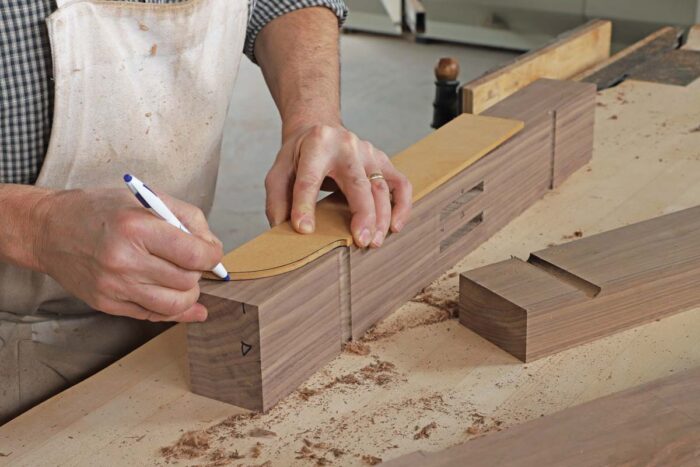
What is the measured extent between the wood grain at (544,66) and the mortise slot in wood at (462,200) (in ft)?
1.47

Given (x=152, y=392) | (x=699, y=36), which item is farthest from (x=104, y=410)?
(x=699, y=36)

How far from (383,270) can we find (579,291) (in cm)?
30

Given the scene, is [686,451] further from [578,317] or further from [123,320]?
[123,320]

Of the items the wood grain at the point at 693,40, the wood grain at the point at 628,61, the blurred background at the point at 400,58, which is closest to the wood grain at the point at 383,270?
the wood grain at the point at 628,61

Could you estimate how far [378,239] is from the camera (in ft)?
4.66

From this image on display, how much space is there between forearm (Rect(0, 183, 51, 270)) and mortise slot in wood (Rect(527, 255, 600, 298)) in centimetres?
74

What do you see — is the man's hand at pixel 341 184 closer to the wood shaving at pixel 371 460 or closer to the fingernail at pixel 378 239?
the fingernail at pixel 378 239

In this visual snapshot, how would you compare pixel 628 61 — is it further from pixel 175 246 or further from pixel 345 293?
pixel 175 246

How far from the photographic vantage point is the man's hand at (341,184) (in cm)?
142

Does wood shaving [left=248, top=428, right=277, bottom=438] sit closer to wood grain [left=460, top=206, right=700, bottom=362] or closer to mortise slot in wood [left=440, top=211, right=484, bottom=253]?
wood grain [left=460, top=206, right=700, bottom=362]

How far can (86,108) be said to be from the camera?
1546 mm

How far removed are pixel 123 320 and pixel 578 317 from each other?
824 mm

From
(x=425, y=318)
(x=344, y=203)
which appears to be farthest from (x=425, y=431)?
(x=344, y=203)

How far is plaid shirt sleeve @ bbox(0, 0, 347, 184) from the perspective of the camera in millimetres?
1450
